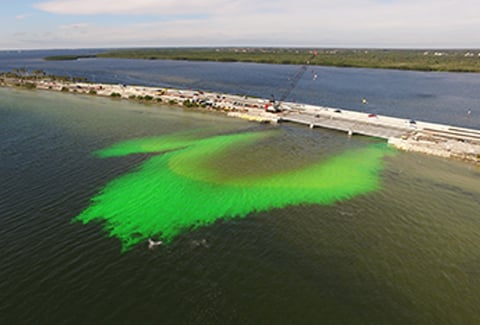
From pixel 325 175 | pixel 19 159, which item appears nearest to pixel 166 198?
→ pixel 325 175

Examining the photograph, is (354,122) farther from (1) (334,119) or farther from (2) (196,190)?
(2) (196,190)

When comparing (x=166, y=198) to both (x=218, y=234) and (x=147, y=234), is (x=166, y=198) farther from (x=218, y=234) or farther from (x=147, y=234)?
(x=218, y=234)

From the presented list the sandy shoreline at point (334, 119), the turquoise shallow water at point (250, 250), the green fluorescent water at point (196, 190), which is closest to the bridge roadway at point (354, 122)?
the sandy shoreline at point (334, 119)

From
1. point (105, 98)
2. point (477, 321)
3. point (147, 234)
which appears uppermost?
point (105, 98)

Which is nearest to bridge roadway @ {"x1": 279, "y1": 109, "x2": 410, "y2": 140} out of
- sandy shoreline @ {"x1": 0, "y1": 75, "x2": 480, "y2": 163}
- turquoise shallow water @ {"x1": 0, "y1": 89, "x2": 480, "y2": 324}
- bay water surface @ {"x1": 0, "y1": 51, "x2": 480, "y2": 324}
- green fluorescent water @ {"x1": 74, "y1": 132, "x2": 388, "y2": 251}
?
sandy shoreline @ {"x1": 0, "y1": 75, "x2": 480, "y2": 163}

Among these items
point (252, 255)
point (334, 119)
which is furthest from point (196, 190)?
point (334, 119)
